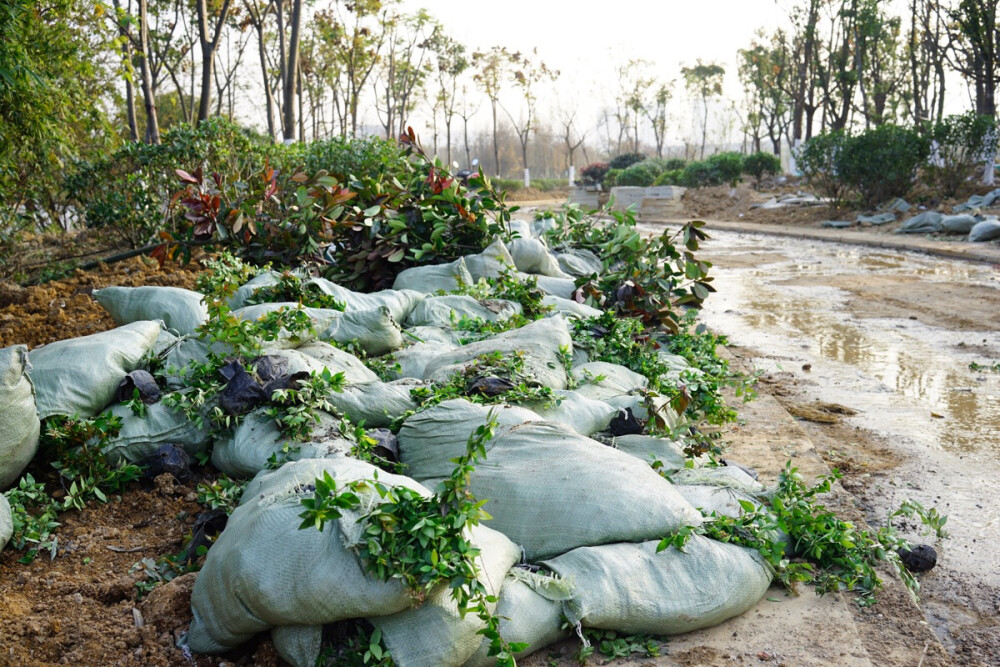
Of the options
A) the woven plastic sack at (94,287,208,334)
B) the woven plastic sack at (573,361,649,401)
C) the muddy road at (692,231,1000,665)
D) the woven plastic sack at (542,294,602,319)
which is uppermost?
the woven plastic sack at (94,287,208,334)

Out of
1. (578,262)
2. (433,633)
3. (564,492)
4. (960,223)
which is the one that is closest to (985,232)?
(960,223)

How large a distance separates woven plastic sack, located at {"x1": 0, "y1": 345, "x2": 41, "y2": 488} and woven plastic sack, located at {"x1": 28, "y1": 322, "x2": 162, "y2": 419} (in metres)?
0.17

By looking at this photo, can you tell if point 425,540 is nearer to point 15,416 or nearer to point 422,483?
point 422,483

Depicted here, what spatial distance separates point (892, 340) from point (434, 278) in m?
3.42

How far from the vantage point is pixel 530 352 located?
9.91 ft

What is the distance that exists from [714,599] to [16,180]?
19.8 ft

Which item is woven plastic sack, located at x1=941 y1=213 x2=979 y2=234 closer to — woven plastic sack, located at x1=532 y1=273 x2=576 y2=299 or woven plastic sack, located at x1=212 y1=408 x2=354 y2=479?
woven plastic sack, located at x1=532 y1=273 x2=576 y2=299

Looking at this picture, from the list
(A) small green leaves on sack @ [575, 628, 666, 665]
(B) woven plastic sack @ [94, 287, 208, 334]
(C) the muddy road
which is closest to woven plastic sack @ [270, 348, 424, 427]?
(B) woven plastic sack @ [94, 287, 208, 334]

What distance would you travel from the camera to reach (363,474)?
202 centimetres

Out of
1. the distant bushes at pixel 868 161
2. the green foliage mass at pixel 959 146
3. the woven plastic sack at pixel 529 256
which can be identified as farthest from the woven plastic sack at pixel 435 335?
the green foliage mass at pixel 959 146

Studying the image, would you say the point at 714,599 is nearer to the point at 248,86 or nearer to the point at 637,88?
the point at 248,86

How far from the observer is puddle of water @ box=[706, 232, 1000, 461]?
3.94 m

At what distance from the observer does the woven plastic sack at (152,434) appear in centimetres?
259

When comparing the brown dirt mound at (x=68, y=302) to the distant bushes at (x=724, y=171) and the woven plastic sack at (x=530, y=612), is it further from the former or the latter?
the distant bushes at (x=724, y=171)
